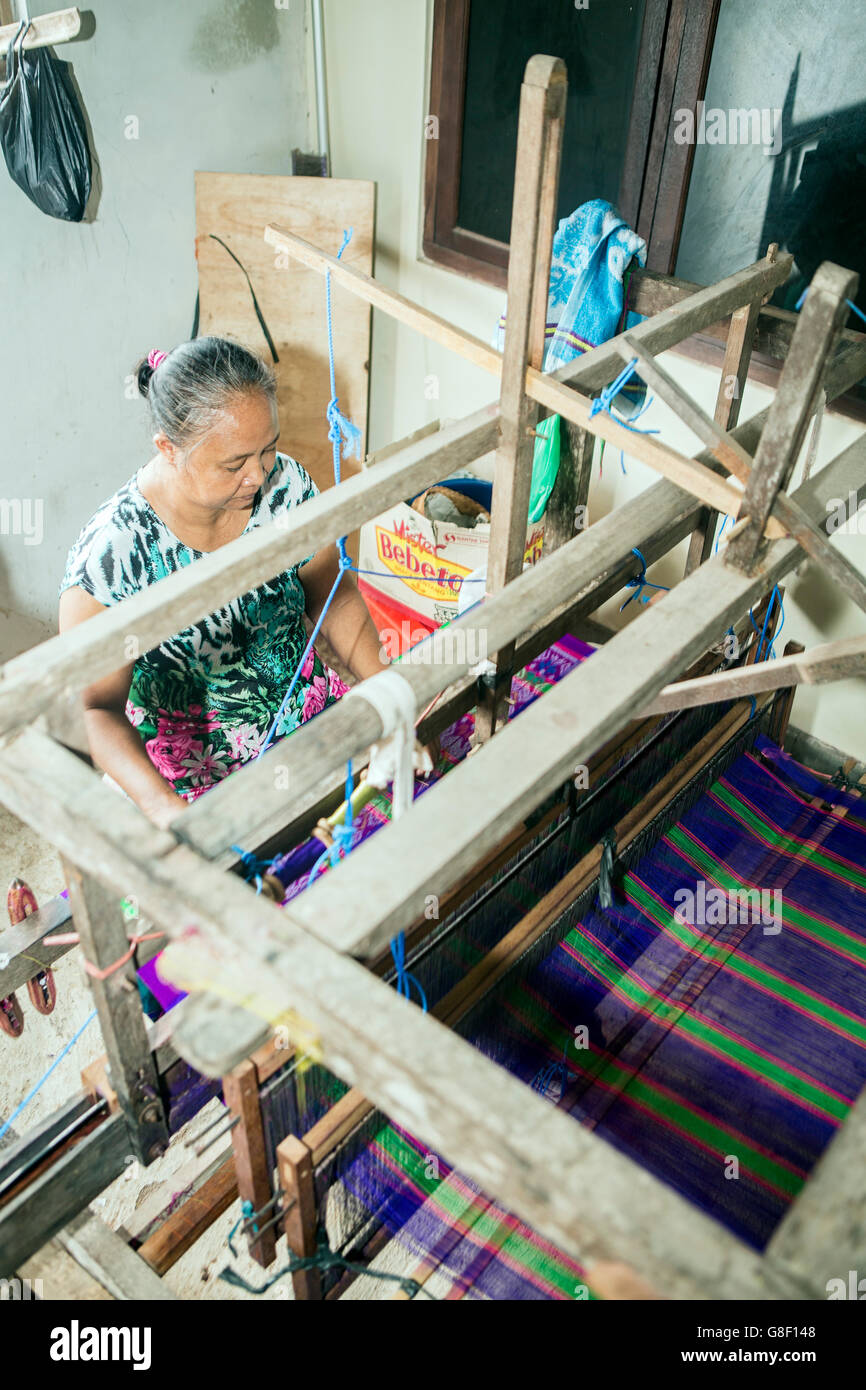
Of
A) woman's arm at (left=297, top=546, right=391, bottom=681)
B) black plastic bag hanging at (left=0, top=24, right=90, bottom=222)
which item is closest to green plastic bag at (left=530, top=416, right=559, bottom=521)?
woman's arm at (left=297, top=546, right=391, bottom=681)

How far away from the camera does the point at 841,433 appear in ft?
9.96

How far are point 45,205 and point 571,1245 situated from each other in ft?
12.8

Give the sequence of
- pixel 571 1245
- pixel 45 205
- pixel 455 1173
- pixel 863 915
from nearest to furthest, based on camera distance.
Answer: pixel 571 1245, pixel 455 1173, pixel 863 915, pixel 45 205

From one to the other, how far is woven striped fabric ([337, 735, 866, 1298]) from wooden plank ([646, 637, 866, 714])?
0.58 metres

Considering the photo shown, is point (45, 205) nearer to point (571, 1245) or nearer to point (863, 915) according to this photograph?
point (863, 915)

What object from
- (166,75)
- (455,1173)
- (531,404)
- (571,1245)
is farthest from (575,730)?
(166,75)

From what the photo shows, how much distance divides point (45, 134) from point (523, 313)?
2597mm

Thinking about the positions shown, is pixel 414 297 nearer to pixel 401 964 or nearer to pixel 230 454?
pixel 230 454

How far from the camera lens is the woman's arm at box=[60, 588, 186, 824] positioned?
2.12 metres

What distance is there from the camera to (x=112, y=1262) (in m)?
1.55

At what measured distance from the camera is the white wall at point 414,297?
3.37 meters

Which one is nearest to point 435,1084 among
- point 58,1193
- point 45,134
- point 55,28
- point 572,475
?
point 58,1193

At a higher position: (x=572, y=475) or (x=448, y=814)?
(x=448, y=814)

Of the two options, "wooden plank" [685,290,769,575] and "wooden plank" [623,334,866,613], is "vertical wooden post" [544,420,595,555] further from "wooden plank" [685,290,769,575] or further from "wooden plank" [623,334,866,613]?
"wooden plank" [623,334,866,613]
